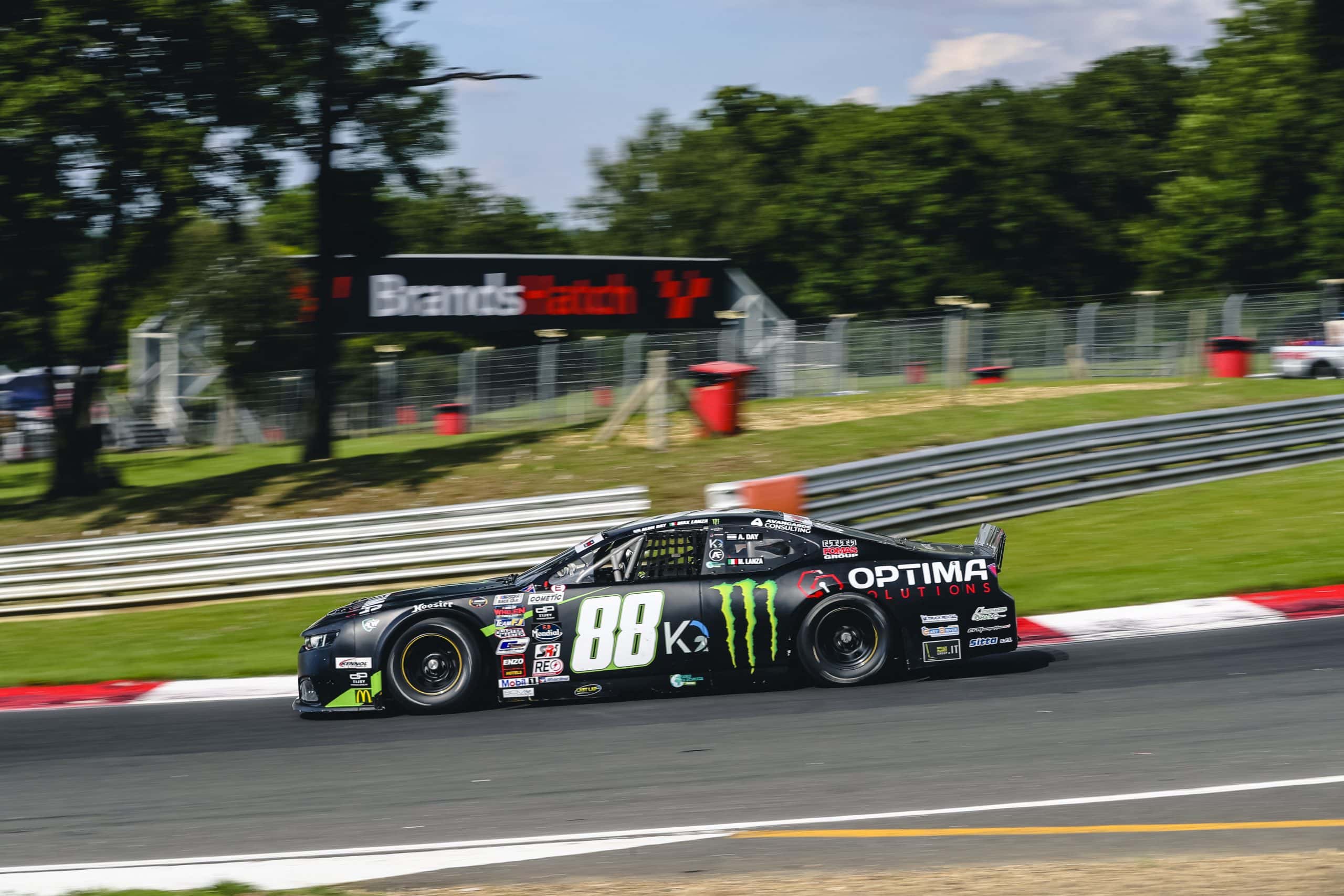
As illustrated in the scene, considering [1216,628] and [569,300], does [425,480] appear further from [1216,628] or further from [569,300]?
[569,300]

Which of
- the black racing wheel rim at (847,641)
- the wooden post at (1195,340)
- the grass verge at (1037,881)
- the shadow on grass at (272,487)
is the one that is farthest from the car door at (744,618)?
the wooden post at (1195,340)

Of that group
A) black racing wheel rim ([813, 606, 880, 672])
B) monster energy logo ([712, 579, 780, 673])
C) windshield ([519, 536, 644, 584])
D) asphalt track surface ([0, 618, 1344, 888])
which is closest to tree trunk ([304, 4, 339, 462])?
asphalt track surface ([0, 618, 1344, 888])

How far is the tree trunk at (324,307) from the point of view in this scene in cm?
2162

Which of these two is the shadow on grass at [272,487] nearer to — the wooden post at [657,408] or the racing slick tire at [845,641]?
the wooden post at [657,408]

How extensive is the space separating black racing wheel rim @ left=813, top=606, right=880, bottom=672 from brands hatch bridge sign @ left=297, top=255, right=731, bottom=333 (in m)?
22.2

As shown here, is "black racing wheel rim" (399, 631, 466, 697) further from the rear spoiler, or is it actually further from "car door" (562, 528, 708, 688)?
the rear spoiler

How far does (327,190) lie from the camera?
72.4 ft

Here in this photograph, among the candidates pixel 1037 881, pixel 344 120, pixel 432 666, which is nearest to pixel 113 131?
pixel 344 120

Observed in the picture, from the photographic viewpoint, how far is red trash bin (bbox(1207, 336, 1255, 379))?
24.4 meters

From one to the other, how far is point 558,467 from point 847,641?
30.6ft

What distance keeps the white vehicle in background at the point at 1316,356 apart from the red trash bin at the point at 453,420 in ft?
55.4

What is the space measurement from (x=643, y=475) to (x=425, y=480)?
10.6 ft

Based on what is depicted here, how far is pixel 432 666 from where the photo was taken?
8.61m

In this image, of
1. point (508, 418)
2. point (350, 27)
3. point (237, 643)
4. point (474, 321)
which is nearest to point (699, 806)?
point (237, 643)
